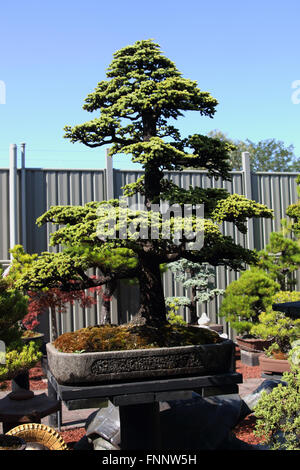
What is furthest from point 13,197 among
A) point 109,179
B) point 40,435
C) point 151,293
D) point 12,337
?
point 151,293

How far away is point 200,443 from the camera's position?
527cm

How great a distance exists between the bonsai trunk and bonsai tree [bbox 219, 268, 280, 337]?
8.60 meters

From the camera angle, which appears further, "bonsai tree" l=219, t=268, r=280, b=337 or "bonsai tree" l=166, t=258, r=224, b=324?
"bonsai tree" l=166, t=258, r=224, b=324

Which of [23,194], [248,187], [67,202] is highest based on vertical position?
[248,187]

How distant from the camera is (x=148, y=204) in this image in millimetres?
4852

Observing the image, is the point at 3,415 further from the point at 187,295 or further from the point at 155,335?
the point at 187,295

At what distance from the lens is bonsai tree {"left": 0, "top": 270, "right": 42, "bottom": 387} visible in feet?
19.1

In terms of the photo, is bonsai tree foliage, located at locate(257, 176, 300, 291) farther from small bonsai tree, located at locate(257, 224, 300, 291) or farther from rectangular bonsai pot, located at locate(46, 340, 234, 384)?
rectangular bonsai pot, located at locate(46, 340, 234, 384)

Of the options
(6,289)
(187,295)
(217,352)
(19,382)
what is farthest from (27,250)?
(217,352)

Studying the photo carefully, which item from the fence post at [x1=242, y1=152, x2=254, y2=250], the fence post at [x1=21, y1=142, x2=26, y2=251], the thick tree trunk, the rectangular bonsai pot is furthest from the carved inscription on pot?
the fence post at [x1=242, y1=152, x2=254, y2=250]

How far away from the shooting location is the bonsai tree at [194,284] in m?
13.4

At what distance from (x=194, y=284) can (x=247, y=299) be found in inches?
61.5
